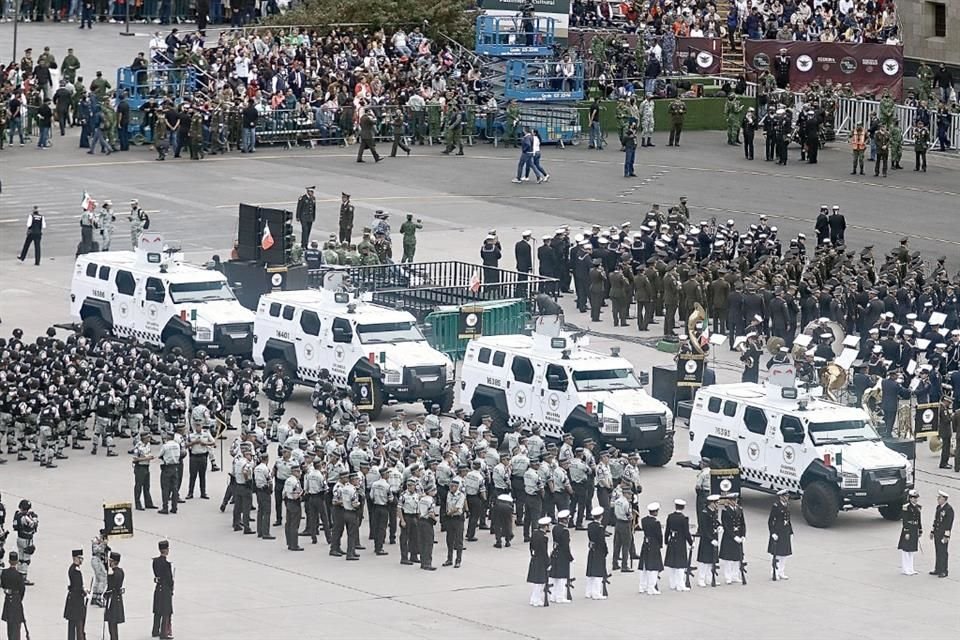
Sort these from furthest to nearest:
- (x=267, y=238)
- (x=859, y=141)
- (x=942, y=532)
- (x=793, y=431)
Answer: (x=859, y=141), (x=267, y=238), (x=793, y=431), (x=942, y=532)

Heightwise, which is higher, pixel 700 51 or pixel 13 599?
pixel 700 51

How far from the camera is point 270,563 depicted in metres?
34.2

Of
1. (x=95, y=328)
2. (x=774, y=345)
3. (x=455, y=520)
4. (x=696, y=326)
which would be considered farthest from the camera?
(x=696, y=326)

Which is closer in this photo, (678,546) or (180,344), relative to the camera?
(678,546)

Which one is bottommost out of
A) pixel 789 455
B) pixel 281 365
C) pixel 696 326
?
pixel 789 455

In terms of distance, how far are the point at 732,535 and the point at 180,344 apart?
15.7m

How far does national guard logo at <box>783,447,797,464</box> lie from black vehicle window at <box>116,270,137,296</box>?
50.9 ft

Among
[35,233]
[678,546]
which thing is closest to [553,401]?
[678,546]

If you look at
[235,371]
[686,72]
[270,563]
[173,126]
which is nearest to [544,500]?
[270,563]

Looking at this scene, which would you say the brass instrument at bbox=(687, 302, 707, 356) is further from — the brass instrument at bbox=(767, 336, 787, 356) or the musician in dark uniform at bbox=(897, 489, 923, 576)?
the musician in dark uniform at bbox=(897, 489, 923, 576)

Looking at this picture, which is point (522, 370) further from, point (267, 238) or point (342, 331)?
point (267, 238)

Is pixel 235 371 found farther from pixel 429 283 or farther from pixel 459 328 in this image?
pixel 429 283

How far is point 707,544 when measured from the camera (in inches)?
1328

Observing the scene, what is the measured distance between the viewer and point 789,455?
122 feet
